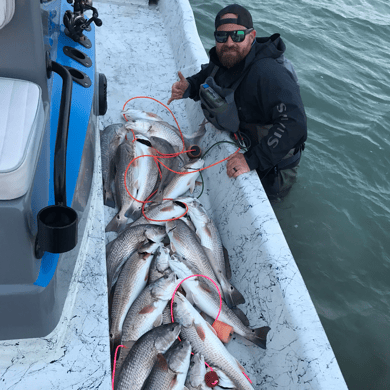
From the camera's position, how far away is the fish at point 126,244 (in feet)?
9.14

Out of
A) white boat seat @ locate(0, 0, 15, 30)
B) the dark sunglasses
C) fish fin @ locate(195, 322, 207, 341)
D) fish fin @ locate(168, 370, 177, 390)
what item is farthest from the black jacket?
white boat seat @ locate(0, 0, 15, 30)

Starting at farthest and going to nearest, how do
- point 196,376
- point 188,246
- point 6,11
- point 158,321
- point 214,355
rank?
point 188,246, point 158,321, point 214,355, point 196,376, point 6,11

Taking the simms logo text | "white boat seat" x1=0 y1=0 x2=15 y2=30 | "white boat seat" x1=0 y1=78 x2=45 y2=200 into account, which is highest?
"white boat seat" x1=0 y1=0 x2=15 y2=30

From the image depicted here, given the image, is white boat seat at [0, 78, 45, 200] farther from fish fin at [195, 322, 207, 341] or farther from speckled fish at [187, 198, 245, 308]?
speckled fish at [187, 198, 245, 308]

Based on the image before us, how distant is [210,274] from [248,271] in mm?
286

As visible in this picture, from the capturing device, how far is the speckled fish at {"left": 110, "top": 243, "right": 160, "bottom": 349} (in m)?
2.46

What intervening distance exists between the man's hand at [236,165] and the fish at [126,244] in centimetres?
77

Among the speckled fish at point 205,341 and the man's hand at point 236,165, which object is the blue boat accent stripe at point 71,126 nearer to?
→ the speckled fish at point 205,341

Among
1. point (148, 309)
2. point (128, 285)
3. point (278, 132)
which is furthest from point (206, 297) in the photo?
point (278, 132)

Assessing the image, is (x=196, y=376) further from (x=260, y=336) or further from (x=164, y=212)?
(x=164, y=212)

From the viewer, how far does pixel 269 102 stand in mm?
3205

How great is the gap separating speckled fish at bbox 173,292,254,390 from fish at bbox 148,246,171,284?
0.69ft

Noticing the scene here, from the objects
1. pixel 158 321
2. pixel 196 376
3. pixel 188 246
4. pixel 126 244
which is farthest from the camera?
pixel 188 246

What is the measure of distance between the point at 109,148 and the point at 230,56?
1362mm
